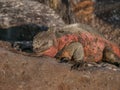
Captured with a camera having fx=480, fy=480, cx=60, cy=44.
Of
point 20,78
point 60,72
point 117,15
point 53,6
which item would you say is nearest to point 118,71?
point 60,72

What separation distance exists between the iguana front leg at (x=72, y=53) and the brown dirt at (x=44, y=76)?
2.47 ft

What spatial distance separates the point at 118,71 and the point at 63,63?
3.65 feet

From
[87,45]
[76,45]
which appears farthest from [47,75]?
[87,45]

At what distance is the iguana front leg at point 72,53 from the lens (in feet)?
32.1

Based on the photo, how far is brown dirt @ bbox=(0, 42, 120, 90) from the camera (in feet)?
28.0

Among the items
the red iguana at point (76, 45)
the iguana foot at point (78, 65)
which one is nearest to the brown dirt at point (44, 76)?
the iguana foot at point (78, 65)

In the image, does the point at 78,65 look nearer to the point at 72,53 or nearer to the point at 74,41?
the point at 72,53

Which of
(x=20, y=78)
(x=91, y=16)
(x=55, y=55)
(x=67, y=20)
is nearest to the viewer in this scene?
(x=20, y=78)

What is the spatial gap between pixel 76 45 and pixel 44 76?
1636mm

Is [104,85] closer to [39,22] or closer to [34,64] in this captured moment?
[34,64]

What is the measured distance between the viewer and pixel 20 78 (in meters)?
8.58

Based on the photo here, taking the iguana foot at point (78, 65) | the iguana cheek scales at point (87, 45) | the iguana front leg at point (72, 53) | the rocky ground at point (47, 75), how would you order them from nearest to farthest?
1. the rocky ground at point (47, 75)
2. the iguana foot at point (78, 65)
3. the iguana front leg at point (72, 53)
4. the iguana cheek scales at point (87, 45)

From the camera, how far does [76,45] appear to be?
33.0 feet

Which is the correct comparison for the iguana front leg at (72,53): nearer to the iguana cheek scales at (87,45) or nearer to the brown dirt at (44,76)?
the iguana cheek scales at (87,45)
